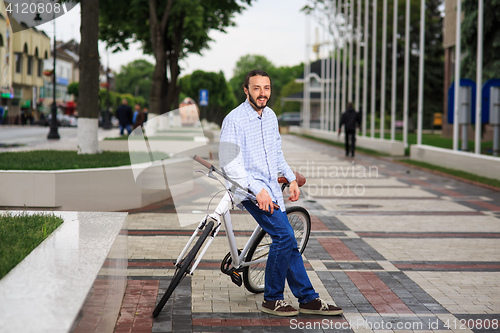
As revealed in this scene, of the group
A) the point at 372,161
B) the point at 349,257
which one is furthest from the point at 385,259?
the point at 372,161

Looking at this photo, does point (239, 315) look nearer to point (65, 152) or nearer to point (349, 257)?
point (349, 257)

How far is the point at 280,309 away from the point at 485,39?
23315 mm

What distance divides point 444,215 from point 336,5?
3599 centimetres

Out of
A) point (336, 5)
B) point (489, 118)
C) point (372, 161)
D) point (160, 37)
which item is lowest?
point (372, 161)

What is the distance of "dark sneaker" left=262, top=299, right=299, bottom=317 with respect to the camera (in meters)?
5.07

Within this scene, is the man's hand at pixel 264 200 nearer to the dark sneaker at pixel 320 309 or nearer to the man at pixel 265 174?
the man at pixel 265 174

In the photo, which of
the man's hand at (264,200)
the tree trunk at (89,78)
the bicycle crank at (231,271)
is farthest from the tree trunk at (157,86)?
the man's hand at (264,200)

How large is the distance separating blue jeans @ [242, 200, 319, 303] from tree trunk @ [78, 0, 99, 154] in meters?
9.10

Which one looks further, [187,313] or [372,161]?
[372,161]

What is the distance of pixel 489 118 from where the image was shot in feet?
64.3

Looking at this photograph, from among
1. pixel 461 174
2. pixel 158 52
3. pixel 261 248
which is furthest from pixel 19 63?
pixel 261 248

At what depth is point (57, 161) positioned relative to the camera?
11.4 meters

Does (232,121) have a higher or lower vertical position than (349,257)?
higher

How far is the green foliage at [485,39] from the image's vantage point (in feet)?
82.0
